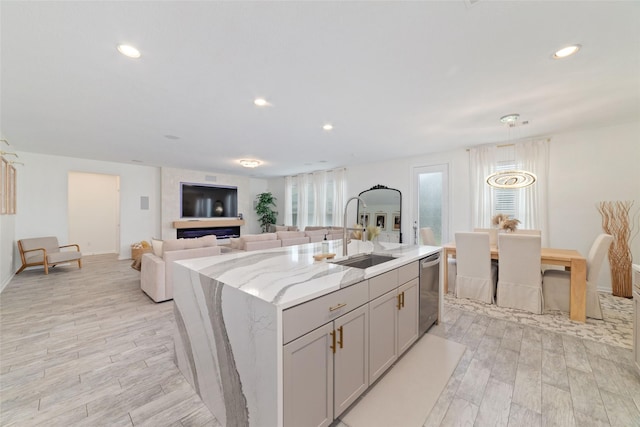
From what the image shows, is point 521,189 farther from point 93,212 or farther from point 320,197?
point 93,212

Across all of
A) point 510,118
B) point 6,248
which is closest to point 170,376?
point 510,118

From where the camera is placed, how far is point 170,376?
200 centimetres

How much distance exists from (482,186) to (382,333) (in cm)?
434

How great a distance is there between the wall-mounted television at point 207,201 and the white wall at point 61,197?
82 cm

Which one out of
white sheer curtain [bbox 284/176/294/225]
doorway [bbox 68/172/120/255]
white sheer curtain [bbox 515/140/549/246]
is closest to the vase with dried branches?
white sheer curtain [bbox 515/140/549/246]

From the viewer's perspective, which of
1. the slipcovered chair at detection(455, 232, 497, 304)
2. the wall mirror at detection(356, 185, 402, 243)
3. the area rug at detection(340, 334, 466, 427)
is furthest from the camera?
the wall mirror at detection(356, 185, 402, 243)

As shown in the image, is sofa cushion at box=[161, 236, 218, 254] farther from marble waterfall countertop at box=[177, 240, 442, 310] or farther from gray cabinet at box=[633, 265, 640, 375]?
gray cabinet at box=[633, 265, 640, 375]

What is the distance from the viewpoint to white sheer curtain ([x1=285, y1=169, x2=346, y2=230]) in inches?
297

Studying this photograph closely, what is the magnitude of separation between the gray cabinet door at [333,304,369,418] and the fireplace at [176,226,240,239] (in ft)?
24.7

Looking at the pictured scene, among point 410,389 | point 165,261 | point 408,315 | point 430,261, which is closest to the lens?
point 410,389

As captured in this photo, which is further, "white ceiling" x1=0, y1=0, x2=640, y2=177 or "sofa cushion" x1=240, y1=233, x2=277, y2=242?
"sofa cushion" x1=240, y1=233, x2=277, y2=242

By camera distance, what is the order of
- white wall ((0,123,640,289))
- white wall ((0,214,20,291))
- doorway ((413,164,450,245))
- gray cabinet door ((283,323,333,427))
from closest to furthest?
gray cabinet door ((283,323,333,427)) < white wall ((0,123,640,289)) < white wall ((0,214,20,291)) < doorway ((413,164,450,245))

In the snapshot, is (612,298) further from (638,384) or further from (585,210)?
(638,384)

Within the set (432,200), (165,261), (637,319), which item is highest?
(432,200)
